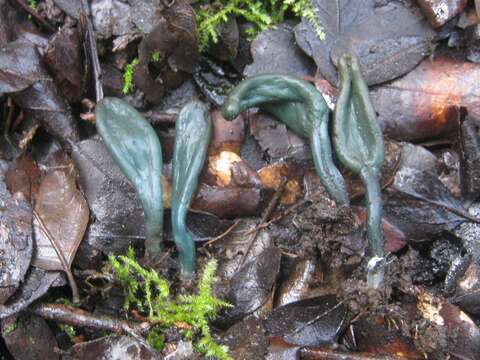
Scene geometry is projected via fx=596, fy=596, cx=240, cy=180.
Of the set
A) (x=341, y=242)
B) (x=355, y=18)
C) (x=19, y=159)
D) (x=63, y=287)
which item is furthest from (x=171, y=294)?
(x=355, y=18)

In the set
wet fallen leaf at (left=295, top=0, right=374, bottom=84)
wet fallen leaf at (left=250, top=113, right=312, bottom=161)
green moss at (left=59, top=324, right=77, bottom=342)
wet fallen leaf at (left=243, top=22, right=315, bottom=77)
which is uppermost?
wet fallen leaf at (left=295, top=0, right=374, bottom=84)

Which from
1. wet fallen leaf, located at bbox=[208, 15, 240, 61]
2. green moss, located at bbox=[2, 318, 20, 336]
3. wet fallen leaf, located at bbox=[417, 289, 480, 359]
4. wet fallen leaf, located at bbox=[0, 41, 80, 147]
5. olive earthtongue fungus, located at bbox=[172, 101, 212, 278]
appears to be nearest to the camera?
wet fallen leaf, located at bbox=[417, 289, 480, 359]

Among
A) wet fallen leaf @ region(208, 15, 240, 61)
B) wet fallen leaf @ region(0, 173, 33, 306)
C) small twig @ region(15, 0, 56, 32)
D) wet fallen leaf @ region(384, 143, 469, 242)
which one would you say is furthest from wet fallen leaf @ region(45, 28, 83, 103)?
wet fallen leaf @ region(384, 143, 469, 242)

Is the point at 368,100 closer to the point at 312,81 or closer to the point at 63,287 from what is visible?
the point at 312,81

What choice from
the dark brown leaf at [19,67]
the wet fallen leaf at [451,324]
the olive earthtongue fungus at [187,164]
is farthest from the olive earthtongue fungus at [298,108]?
the dark brown leaf at [19,67]

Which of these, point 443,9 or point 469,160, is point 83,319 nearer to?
point 469,160

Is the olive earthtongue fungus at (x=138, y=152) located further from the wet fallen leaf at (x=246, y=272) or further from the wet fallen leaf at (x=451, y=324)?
the wet fallen leaf at (x=451, y=324)

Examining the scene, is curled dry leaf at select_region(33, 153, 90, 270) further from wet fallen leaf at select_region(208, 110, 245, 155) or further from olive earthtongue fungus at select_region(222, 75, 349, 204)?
olive earthtongue fungus at select_region(222, 75, 349, 204)
